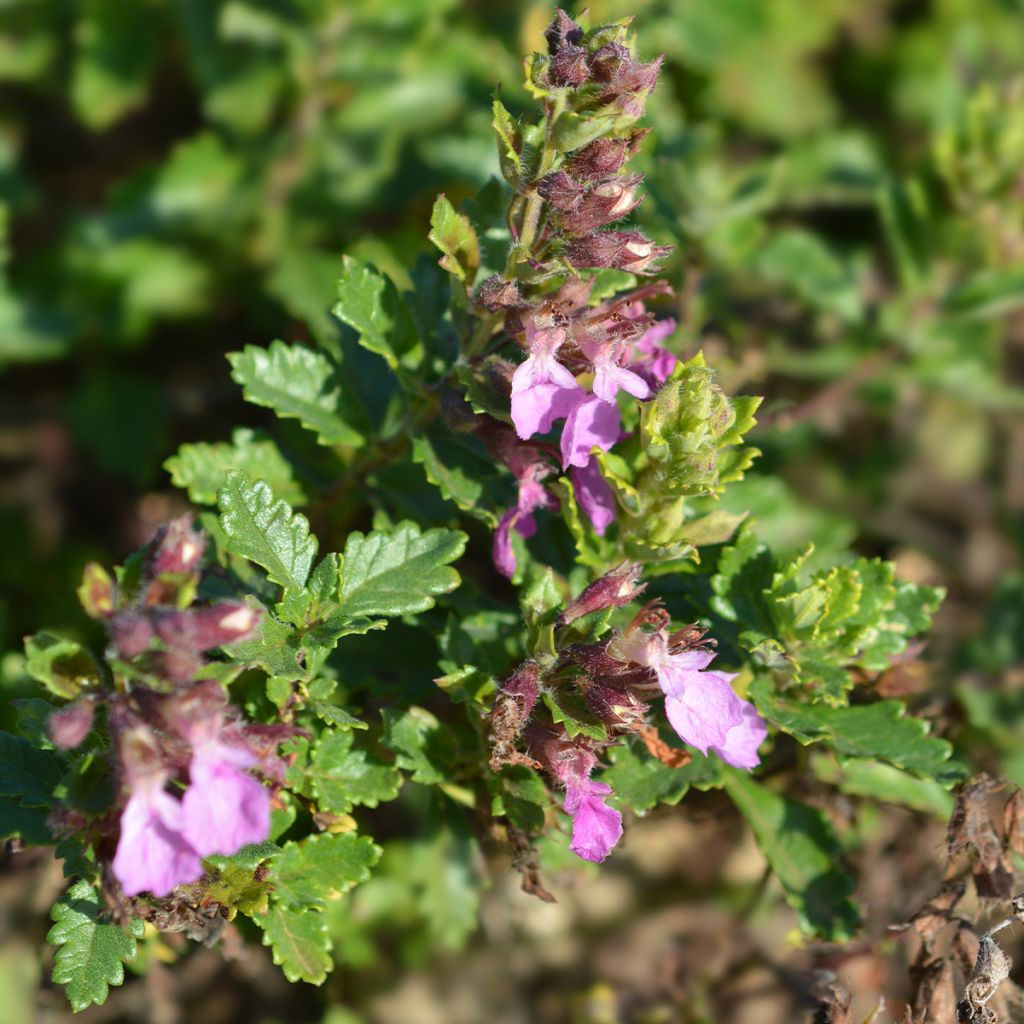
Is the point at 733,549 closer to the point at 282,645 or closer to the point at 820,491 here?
the point at 282,645

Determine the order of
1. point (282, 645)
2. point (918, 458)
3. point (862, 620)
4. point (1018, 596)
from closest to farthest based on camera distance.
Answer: point (282, 645), point (862, 620), point (1018, 596), point (918, 458)

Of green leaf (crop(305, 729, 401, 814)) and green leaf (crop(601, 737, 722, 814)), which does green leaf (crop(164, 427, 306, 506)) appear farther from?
green leaf (crop(601, 737, 722, 814))

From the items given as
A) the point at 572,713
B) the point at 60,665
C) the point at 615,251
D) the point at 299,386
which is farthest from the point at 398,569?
the point at 615,251

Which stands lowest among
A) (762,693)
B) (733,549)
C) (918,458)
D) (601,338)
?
(918,458)

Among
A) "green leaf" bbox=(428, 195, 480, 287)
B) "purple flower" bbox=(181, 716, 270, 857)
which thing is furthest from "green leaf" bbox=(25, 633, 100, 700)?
"green leaf" bbox=(428, 195, 480, 287)

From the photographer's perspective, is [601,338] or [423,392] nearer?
[601,338]

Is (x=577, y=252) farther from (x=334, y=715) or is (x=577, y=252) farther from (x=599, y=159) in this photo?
(x=334, y=715)

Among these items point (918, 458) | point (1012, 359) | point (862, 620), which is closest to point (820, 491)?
point (918, 458)
